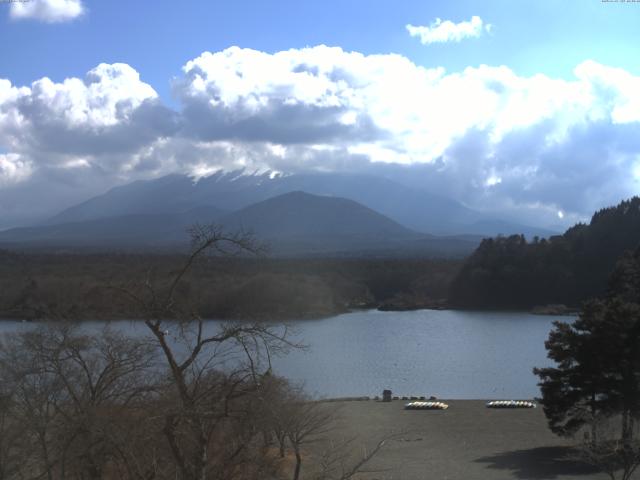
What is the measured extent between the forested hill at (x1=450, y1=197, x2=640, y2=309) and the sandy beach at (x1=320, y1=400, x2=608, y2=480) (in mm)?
36204

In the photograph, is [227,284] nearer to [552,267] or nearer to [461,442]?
[461,442]

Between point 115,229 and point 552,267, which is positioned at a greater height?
point 115,229

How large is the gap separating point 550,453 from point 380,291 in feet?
158

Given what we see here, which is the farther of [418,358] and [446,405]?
[418,358]

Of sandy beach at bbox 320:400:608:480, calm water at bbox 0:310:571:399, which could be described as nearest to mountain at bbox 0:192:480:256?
calm water at bbox 0:310:571:399

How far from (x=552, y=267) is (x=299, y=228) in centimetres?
8511

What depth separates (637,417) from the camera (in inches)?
497

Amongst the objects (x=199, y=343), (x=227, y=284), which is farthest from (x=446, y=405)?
(x=199, y=343)

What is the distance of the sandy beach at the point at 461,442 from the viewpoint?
1271 centimetres

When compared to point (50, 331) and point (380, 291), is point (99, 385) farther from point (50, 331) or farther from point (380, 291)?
point (380, 291)

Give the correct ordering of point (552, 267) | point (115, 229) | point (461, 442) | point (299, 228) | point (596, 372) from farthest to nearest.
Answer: point (299, 228), point (115, 229), point (552, 267), point (461, 442), point (596, 372)

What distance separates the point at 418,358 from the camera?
29.2 meters

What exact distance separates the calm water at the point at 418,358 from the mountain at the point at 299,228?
5832 cm

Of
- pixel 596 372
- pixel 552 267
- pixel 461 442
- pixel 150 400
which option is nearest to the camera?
pixel 150 400
